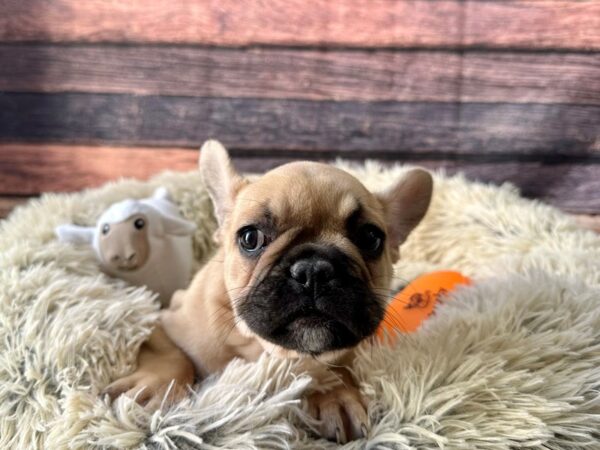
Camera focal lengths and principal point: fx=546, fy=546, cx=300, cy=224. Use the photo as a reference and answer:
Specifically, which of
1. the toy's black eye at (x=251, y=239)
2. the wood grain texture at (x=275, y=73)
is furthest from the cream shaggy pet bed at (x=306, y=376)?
the wood grain texture at (x=275, y=73)

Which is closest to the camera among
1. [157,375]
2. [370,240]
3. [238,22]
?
[157,375]

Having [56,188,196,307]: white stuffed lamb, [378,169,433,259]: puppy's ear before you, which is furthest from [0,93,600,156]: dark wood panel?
[378,169,433,259]: puppy's ear

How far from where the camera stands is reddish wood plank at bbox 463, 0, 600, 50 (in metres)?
2.54

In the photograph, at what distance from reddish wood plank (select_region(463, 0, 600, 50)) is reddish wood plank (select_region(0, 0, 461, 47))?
98mm

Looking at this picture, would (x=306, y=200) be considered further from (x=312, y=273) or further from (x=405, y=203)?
(x=405, y=203)

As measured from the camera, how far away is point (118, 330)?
155cm

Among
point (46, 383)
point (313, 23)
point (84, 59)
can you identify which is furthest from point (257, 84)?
point (46, 383)

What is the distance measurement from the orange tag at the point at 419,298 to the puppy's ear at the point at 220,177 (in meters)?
0.65

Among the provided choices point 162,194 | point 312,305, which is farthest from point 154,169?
point 312,305

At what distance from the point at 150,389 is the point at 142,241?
2.71 ft

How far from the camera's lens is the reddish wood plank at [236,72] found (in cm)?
269

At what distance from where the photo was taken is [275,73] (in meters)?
2.74

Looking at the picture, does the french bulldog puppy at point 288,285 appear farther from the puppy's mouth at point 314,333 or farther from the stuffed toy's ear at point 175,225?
the stuffed toy's ear at point 175,225

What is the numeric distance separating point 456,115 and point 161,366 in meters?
1.92
